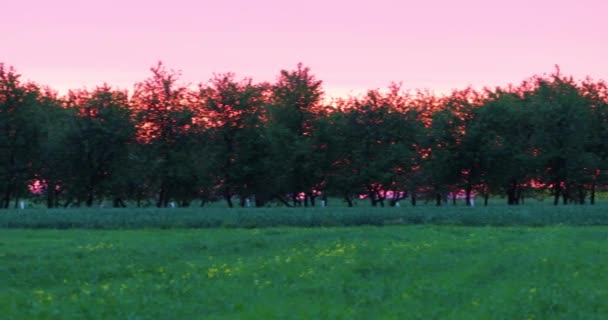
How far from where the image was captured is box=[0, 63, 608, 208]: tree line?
7044 centimetres

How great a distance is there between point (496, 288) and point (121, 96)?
197 feet

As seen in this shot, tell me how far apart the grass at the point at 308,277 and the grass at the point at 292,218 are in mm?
10682

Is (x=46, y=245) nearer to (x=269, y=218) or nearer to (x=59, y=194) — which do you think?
(x=269, y=218)

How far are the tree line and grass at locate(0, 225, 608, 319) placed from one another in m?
38.8

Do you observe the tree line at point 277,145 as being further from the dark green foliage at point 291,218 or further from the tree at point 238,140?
the dark green foliage at point 291,218

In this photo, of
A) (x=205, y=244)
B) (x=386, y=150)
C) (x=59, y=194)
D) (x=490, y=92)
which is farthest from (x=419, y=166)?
(x=205, y=244)

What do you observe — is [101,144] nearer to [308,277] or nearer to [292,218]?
[292,218]

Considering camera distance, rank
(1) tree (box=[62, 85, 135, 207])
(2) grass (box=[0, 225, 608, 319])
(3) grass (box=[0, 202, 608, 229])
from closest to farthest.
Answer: (2) grass (box=[0, 225, 608, 319]) < (3) grass (box=[0, 202, 608, 229]) < (1) tree (box=[62, 85, 135, 207])

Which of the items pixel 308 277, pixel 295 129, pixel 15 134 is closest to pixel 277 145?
pixel 295 129

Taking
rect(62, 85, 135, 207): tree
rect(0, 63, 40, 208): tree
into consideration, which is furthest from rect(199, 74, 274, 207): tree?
rect(0, 63, 40, 208): tree

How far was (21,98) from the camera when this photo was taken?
7256 centimetres

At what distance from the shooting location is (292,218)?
44625mm

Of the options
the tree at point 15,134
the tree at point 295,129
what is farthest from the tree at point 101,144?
the tree at point 295,129

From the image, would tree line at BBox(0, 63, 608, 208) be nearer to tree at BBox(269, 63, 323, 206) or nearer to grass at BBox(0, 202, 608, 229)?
tree at BBox(269, 63, 323, 206)
